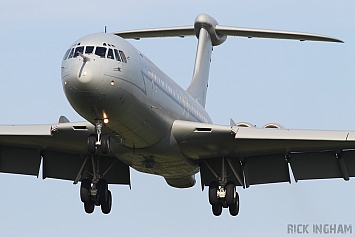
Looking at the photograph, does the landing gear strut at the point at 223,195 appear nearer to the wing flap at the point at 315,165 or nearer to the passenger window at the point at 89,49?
the wing flap at the point at 315,165

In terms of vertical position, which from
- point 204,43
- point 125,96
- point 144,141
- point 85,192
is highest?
point 204,43

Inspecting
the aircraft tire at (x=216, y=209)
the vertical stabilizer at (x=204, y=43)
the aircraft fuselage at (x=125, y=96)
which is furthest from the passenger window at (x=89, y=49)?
the vertical stabilizer at (x=204, y=43)

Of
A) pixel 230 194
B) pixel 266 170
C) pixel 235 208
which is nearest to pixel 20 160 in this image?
pixel 230 194

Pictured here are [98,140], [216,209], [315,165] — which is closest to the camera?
[98,140]

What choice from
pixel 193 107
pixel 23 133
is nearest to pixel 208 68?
pixel 193 107

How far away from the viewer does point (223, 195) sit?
1451 inches

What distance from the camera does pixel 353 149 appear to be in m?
37.5

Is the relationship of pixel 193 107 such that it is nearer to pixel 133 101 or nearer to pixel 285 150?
pixel 285 150

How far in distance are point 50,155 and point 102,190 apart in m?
4.21

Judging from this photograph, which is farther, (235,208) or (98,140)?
(235,208)

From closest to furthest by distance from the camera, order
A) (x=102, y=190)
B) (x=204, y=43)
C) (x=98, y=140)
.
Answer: (x=98, y=140)
(x=102, y=190)
(x=204, y=43)

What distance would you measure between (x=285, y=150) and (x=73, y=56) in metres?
11.5

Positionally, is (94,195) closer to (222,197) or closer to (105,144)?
(222,197)

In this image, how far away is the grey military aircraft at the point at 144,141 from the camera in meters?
29.7
